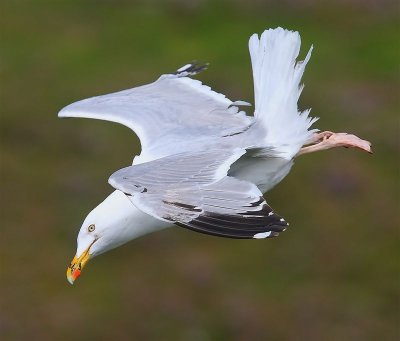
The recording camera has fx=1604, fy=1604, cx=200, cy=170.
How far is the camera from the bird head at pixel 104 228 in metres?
8.09

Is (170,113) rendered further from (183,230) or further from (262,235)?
(183,230)

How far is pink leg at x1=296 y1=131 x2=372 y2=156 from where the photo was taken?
8.77 m

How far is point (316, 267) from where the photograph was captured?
14.9 meters

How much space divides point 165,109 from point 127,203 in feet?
3.57

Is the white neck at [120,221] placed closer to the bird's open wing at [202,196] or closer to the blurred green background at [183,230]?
the bird's open wing at [202,196]

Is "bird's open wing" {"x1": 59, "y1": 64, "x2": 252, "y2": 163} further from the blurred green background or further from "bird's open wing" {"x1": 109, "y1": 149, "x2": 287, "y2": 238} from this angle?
the blurred green background

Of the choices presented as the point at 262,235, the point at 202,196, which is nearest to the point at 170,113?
the point at 202,196

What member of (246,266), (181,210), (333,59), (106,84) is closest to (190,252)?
(246,266)

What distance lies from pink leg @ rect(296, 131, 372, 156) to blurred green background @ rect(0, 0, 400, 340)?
5282 mm

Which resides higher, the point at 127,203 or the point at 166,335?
the point at 127,203

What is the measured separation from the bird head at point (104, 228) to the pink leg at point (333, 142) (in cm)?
115

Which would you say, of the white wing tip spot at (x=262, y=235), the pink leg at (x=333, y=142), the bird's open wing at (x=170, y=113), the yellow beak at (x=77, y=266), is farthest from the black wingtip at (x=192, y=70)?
the white wing tip spot at (x=262, y=235)

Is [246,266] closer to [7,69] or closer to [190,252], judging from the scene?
[190,252]

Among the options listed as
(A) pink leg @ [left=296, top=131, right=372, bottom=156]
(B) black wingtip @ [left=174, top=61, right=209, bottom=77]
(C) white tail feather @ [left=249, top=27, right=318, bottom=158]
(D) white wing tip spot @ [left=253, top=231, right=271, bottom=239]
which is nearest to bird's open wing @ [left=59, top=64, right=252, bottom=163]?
(B) black wingtip @ [left=174, top=61, right=209, bottom=77]
